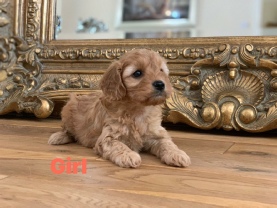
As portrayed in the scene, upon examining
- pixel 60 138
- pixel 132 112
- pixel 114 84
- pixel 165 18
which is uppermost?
pixel 165 18

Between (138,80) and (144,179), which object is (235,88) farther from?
(144,179)

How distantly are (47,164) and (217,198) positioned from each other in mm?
527

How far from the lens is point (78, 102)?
5.23 feet

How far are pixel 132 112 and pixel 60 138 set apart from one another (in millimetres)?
350

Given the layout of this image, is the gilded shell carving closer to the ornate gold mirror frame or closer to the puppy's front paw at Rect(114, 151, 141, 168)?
the ornate gold mirror frame

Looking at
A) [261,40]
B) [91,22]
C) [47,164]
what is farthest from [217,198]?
[91,22]

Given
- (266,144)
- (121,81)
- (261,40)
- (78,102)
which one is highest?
(261,40)

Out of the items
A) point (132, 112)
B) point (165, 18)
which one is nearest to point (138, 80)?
point (132, 112)

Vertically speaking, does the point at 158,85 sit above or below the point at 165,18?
below

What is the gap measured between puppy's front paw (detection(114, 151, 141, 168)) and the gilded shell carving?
0.83 m

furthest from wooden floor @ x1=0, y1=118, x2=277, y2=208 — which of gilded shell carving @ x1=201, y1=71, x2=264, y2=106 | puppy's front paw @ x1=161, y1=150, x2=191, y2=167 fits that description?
gilded shell carving @ x1=201, y1=71, x2=264, y2=106

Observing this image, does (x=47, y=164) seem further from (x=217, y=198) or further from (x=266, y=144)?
(x=266, y=144)

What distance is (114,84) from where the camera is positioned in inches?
50.5

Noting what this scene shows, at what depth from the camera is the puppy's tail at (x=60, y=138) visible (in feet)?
4.90
